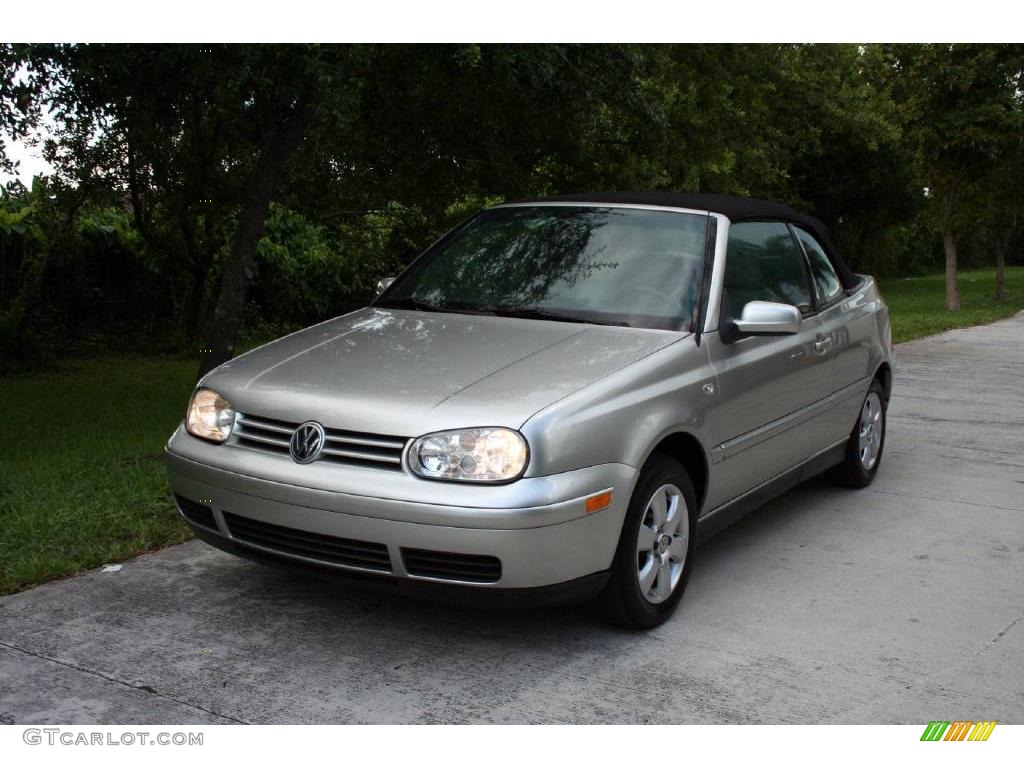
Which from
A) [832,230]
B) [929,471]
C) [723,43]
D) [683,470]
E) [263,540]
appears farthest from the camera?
[832,230]

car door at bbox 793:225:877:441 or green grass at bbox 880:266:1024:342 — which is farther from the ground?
car door at bbox 793:225:877:441

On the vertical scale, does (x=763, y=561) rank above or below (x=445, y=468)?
below

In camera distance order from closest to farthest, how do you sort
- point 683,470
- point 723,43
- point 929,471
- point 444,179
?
point 683,470, point 929,471, point 444,179, point 723,43

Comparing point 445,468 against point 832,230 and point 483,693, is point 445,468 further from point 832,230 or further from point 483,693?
point 832,230

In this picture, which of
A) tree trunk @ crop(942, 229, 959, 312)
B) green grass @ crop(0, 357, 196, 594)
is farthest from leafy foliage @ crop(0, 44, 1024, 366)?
green grass @ crop(0, 357, 196, 594)

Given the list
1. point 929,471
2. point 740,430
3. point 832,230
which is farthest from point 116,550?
point 832,230

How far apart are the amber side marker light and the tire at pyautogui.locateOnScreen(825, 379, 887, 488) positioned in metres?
3.03

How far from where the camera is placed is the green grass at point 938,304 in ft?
59.8

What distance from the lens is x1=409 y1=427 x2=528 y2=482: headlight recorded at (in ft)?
13.0

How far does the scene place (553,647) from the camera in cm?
436

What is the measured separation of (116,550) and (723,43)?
1030 cm

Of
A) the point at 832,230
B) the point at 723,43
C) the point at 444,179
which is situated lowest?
the point at 832,230

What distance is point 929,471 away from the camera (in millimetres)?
7496
